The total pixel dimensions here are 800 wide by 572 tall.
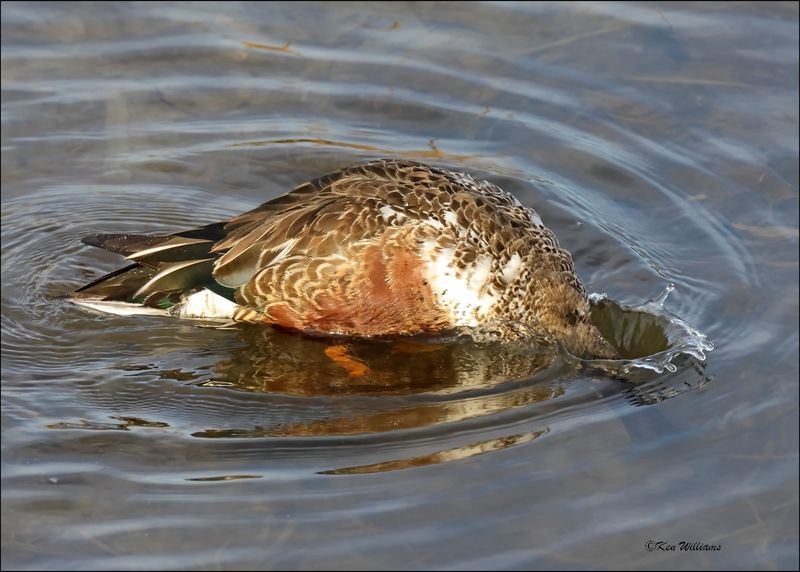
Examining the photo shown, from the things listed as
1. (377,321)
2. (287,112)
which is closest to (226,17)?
(287,112)

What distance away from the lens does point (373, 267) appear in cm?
736

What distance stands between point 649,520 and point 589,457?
57 centimetres

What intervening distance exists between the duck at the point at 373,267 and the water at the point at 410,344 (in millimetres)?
206

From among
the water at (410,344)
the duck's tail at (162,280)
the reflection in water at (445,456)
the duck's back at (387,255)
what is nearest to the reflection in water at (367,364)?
the water at (410,344)

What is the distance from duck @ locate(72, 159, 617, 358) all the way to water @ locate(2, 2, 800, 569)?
0.68ft

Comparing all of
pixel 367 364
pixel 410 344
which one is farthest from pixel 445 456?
pixel 410 344

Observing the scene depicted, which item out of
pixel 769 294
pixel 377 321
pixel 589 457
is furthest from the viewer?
pixel 769 294

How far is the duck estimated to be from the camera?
7.38 m

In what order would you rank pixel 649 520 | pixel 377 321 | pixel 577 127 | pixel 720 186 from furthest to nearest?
pixel 577 127
pixel 720 186
pixel 377 321
pixel 649 520

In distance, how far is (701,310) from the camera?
26.2ft

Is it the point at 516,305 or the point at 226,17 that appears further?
the point at 226,17

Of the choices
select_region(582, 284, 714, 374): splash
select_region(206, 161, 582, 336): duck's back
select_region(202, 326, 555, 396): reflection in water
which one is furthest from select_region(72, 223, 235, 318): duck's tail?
select_region(582, 284, 714, 374): splash

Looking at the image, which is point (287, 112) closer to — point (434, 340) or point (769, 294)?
point (434, 340)

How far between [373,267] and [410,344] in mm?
659
